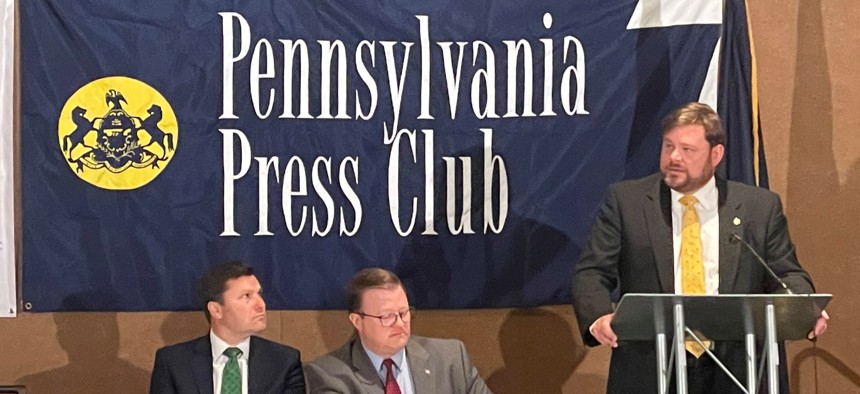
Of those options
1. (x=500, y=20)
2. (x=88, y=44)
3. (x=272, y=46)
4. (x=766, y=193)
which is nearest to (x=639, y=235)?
(x=766, y=193)

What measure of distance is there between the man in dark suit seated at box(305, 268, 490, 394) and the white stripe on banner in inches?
55.6

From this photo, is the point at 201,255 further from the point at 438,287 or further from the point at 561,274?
the point at 561,274

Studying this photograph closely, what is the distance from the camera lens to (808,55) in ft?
16.8

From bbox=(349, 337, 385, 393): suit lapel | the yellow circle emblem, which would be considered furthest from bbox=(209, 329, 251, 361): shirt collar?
the yellow circle emblem

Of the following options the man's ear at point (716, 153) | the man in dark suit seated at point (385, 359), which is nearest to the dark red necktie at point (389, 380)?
the man in dark suit seated at point (385, 359)

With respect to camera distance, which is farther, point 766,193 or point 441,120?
point 441,120

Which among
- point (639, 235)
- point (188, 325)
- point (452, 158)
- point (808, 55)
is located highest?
point (808, 55)

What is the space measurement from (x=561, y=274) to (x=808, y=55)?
131 centimetres

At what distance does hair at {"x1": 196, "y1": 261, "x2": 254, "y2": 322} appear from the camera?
14.5 feet

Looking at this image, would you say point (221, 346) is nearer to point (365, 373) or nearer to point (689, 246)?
point (365, 373)

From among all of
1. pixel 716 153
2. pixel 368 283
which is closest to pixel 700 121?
pixel 716 153

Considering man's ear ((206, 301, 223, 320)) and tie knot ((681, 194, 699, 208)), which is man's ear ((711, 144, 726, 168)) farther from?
man's ear ((206, 301, 223, 320))

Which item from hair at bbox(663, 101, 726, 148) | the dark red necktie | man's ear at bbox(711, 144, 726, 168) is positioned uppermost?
hair at bbox(663, 101, 726, 148)

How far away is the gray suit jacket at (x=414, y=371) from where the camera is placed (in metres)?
4.15
